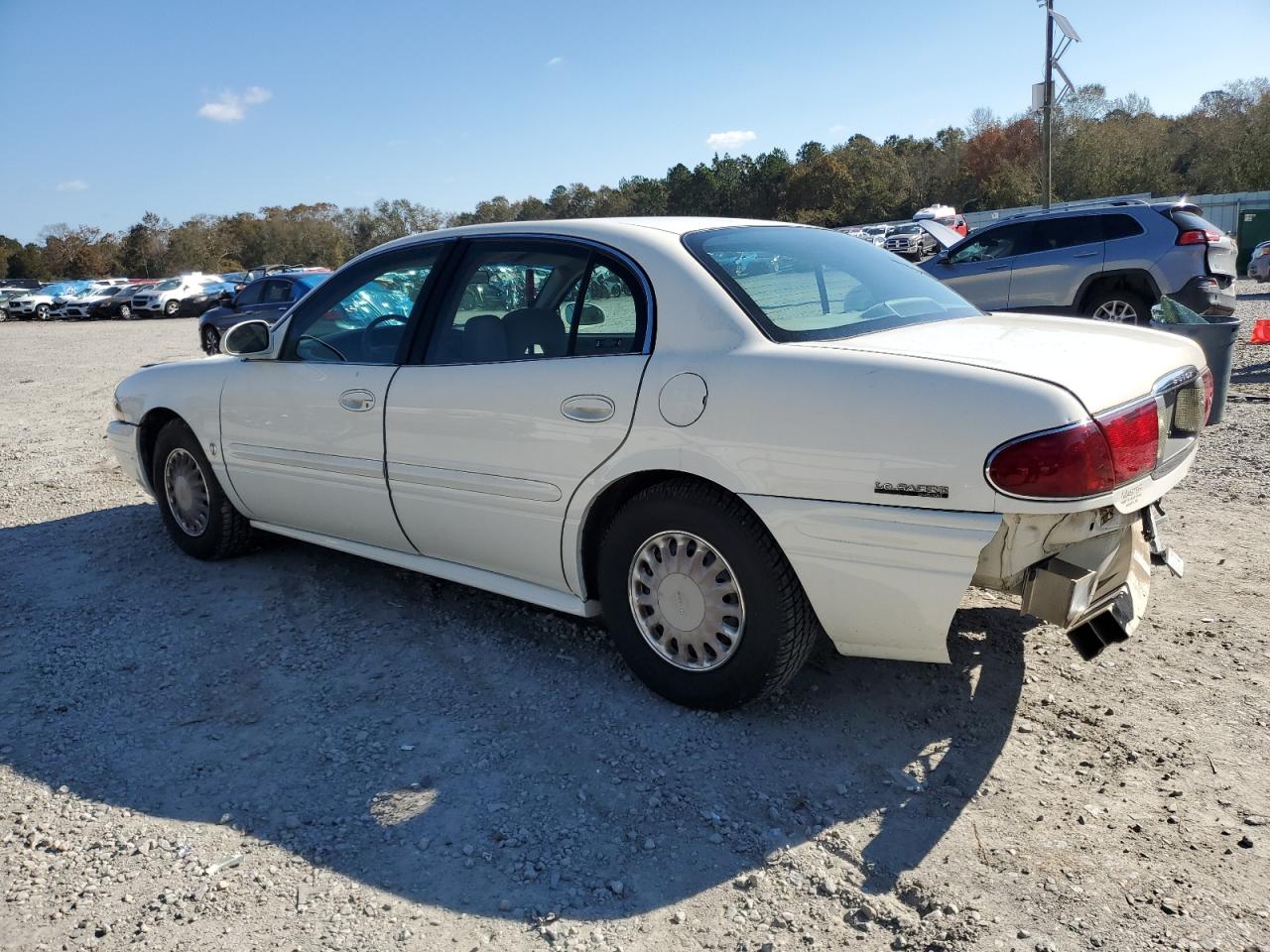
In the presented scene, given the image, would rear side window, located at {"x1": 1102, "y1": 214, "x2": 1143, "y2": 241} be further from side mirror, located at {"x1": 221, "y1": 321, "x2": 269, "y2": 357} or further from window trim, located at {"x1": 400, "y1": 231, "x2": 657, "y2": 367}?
side mirror, located at {"x1": 221, "y1": 321, "x2": 269, "y2": 357}

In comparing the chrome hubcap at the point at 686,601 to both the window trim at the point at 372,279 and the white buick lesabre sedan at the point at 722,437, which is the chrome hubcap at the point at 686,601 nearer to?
the white buick lesabre sedan at the point at 722,437

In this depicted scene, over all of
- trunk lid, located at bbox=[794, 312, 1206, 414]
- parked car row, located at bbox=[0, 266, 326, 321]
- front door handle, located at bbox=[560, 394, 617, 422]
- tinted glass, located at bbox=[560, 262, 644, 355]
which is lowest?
front door handle, located at bbox=[560, 394, 617, 422]

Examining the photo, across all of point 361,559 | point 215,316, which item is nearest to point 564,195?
point 215,316

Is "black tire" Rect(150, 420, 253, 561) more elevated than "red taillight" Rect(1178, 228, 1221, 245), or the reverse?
"red taillight" Rect(1178, 228, 1221, 245)

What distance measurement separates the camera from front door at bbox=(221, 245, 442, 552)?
402 cm

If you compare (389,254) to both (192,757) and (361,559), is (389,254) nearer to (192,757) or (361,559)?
(361,559)

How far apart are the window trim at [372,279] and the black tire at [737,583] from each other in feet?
4.27

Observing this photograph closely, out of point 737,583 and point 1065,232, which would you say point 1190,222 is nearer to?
point 1065,232

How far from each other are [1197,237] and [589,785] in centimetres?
1029

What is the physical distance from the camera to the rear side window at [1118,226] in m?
10.8

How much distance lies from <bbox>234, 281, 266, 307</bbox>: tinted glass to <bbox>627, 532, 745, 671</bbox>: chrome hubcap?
1575 centimetres

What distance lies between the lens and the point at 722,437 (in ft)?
9.68

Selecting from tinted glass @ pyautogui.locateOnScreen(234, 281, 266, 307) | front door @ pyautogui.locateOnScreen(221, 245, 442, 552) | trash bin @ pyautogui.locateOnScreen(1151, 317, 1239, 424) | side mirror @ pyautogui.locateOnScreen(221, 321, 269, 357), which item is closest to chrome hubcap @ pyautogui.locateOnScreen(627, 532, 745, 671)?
front door @ pyautogui.locateOnScreen(221, 245, 442, 552)

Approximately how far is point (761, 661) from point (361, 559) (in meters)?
2.72
